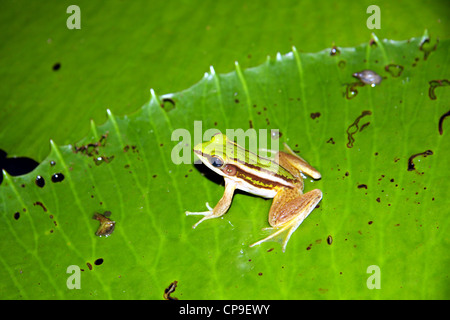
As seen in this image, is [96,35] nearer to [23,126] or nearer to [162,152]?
[23,126]

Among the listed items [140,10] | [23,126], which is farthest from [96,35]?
[23,126]

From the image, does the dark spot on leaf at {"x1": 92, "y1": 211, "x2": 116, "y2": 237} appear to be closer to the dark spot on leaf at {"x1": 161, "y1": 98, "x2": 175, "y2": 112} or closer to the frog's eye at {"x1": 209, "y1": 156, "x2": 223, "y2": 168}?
the frog's eye at {"x1": 209, "y1": 156, "x2": 223, "y2": 168}
